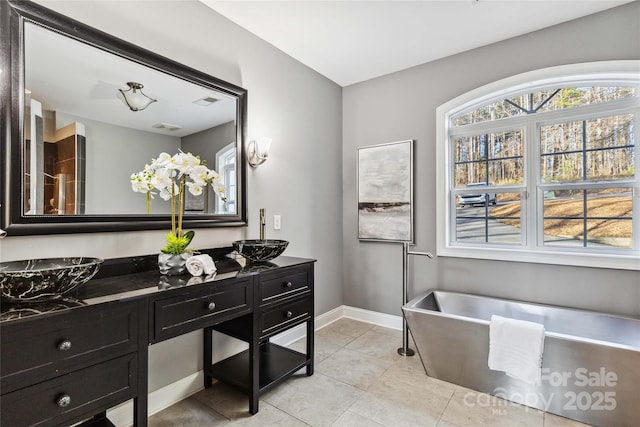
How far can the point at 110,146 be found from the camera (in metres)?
1.76

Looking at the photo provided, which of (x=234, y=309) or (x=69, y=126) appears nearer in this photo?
(x=69, y=126)

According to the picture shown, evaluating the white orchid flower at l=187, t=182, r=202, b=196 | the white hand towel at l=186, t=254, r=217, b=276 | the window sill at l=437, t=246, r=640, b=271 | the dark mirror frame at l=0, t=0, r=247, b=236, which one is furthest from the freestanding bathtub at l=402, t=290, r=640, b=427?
the dark mirror frame at l=0, t=0, r=247, b=236

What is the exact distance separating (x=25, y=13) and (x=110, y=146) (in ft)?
2.19

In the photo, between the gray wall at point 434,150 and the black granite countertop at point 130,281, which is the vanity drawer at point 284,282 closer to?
the black granite countertop at point 130,281

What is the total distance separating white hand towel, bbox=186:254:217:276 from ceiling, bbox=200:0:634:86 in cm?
179

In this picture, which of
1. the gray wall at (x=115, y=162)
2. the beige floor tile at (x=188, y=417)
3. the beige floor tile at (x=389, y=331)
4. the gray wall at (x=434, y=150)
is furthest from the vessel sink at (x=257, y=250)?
the beige floor tile at (x=389, y=331)

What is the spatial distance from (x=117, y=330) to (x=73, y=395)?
0.25 metres

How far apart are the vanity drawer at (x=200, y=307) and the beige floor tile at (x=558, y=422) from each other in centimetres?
189

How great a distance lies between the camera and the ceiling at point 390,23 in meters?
2.24

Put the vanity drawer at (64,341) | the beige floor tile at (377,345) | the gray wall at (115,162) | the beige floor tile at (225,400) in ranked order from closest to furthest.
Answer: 1. the vanity drawer at (64,341)
2. the gray wall at (115,162)
3. the beige floor tile at (225,400)
4. the beige floor tile at (377,345)

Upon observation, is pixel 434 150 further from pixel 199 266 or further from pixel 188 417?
pixel 188 417

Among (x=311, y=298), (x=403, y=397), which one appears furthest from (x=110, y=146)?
(x=403, y=397)

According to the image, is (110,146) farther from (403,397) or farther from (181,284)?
(403,397)

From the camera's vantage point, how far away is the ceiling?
7.34ft
